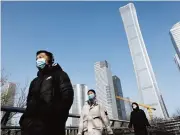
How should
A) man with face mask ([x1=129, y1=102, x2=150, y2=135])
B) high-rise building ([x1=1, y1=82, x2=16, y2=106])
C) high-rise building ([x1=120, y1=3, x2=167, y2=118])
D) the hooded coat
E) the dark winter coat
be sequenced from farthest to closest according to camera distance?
high-rise building ([x1=120, y1=3, x2=167, y2=118]) < high-rise building ([x1=1, y1=82, x2=16, y2=106]) < man with face mask ([x1=129, y1=102, x2=150, y2=135]) < the hooded coat < the dark winter coat

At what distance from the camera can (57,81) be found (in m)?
2.69

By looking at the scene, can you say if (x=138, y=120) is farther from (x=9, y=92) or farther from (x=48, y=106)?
(x=9, y=92)

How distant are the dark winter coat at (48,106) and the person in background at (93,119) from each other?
274 cm

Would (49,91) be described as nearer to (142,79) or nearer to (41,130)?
(41,130)

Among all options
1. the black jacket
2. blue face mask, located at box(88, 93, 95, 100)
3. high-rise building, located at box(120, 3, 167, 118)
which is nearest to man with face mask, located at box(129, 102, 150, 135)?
the black jacket

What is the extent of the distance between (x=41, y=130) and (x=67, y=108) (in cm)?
37

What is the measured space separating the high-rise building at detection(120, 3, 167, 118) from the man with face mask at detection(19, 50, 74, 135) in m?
157

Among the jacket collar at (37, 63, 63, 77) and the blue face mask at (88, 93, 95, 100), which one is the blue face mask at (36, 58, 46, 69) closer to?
the jacket collar at (37, 63, 63, 77)

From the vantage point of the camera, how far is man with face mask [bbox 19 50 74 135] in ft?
7.73

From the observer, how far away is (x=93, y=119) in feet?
17.4

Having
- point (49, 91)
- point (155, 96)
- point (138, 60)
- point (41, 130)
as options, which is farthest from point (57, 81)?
point (138, 60)

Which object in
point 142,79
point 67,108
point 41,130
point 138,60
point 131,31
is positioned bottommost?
point 41,130

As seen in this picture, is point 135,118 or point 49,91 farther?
point 135,118

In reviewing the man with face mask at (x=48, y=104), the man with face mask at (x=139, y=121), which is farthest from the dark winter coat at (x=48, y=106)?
the man with face mask at (x=139, y=121)
